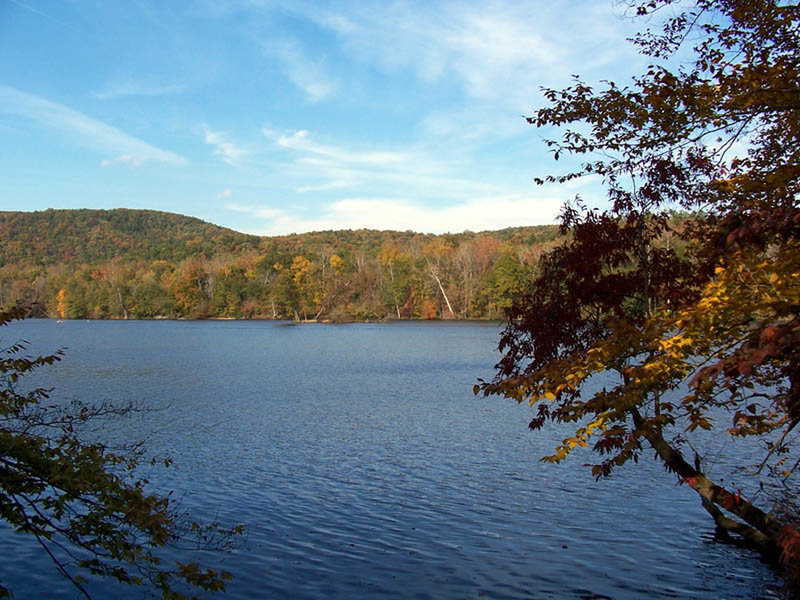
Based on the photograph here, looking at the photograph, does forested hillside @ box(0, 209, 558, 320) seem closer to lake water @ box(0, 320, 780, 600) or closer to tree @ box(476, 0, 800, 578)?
lake water @ box(0, 320, 780, 600)

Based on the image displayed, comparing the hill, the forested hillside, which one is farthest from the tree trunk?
the hill

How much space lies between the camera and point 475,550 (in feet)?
29.7

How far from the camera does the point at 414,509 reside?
1086 cm

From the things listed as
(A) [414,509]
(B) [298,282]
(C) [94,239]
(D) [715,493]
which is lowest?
A: (A) [414,509]

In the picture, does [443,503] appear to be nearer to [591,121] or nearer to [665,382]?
[665,382]

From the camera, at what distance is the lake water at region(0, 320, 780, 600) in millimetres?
7969

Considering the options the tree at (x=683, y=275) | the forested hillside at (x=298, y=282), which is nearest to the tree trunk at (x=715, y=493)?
the tree at (x=683, y=275)

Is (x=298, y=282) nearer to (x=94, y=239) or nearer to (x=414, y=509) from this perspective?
(x=414, y=509)

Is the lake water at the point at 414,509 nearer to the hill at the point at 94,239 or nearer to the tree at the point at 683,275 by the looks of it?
the tree at the point at 683,275

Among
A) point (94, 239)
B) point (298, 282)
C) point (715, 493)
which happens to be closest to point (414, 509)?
point (715, 493)

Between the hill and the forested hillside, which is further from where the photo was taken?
the hill

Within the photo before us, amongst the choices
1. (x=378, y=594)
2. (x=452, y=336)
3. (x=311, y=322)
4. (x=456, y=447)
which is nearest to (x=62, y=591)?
(x=378, y=594)

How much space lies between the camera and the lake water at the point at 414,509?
7.97 metres

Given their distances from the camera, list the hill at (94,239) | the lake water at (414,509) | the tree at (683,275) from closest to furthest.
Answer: the tree at (683,275)
the lake water at (414,509)
the hill at (94,239)
